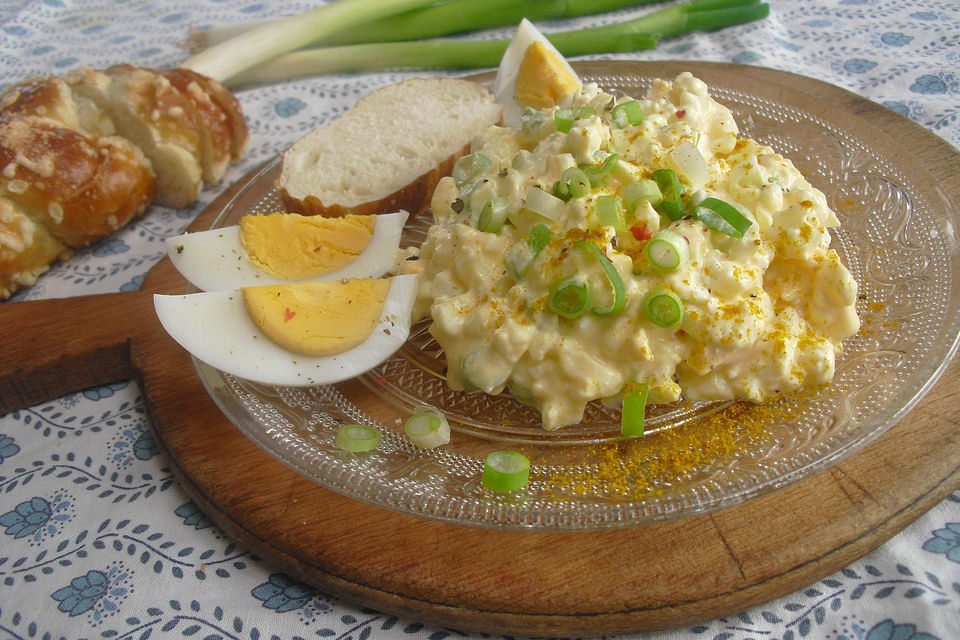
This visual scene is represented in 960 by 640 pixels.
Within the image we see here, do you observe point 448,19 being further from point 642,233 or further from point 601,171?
point 642,233

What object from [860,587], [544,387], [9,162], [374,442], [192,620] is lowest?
[192,620]

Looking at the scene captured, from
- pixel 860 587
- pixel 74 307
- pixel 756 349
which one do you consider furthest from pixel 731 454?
pixel 74 307

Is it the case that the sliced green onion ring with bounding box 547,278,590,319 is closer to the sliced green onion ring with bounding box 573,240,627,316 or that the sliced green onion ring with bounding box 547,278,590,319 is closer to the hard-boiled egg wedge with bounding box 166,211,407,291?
the sliced green onion ring with bounding box 573,240,627,316

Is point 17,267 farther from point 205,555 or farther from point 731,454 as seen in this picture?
point 731,454

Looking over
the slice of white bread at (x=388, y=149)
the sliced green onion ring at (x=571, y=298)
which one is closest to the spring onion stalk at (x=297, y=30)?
the slice of white bread at (x=388, y=149)

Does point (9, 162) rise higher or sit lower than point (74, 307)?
higher

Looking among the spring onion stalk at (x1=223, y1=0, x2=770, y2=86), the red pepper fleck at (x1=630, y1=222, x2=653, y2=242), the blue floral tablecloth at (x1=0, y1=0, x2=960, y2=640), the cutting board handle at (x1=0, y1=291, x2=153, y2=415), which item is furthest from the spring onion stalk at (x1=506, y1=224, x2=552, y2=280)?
the spring onion stalk at (x1=223, y1=0, x2=770, y2=86)

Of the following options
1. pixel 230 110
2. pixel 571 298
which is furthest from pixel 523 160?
pixel 230 110

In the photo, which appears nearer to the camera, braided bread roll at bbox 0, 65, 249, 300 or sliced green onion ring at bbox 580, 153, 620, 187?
sliced green onion ring at bbox 580, 153, 620, 187
